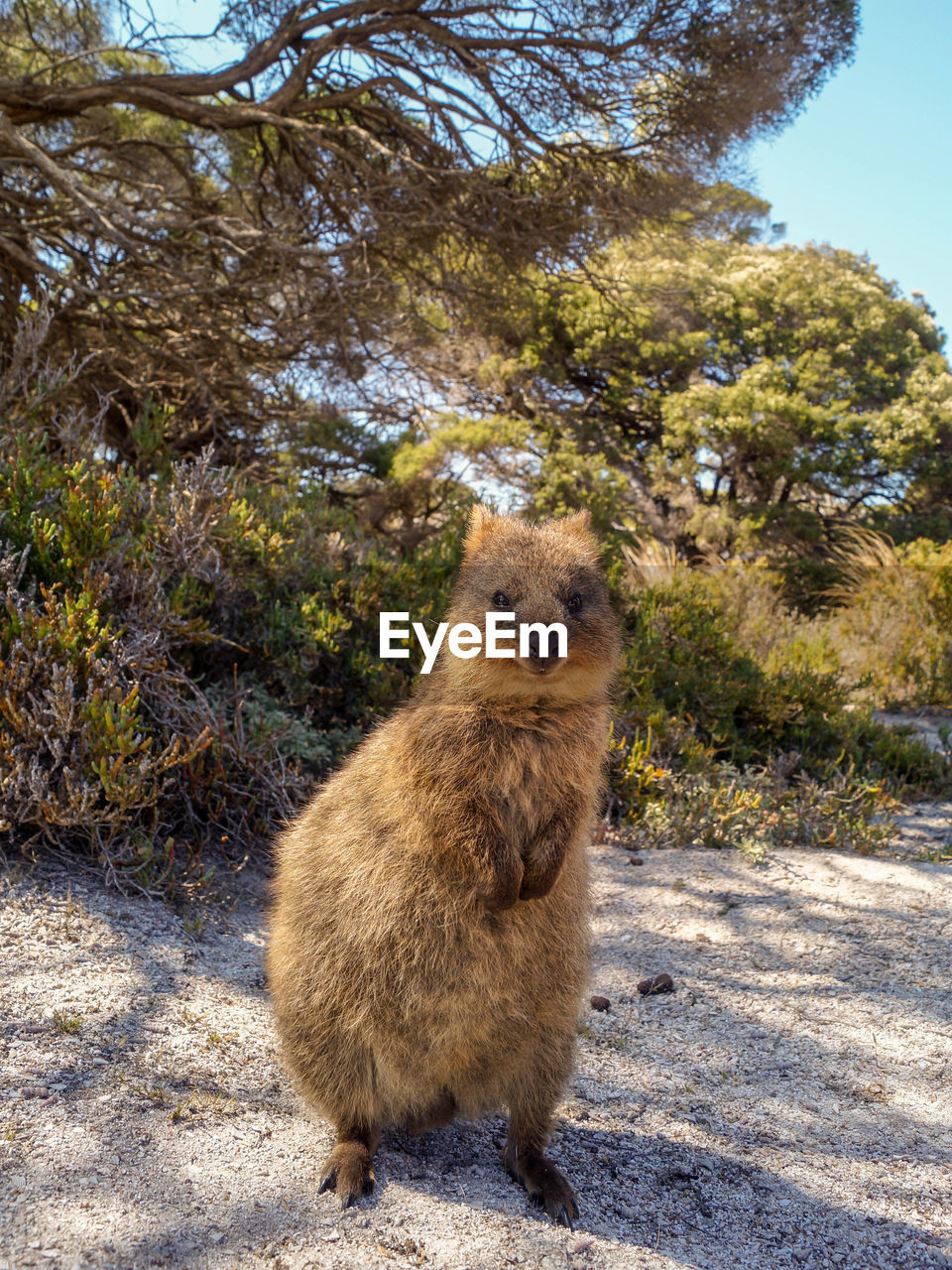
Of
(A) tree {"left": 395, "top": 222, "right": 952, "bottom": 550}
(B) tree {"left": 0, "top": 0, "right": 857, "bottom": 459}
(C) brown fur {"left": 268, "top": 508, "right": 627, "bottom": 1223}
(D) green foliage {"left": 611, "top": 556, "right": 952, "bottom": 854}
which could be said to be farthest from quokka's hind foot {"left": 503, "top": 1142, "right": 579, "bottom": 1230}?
(A) tree {"left": 395, "top": 222, "right": 952, "bottom": 550}

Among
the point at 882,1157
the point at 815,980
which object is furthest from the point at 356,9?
the point at 882,1157

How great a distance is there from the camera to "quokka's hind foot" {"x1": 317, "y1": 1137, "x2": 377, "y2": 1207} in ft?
7.02

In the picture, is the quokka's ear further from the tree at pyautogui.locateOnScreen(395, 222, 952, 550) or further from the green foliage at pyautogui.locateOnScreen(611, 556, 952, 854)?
the tree at pyautogui.locateOnScreen(395, 222, 952, 550)

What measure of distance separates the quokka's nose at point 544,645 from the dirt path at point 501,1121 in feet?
4.35

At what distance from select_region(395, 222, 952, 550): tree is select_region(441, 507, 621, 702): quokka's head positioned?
36.6 ft

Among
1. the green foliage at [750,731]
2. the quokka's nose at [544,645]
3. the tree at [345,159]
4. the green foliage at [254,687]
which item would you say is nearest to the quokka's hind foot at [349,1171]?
the quokka's nose at [544,645]

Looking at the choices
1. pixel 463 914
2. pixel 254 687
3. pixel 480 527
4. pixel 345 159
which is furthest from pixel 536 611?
pixel 345 159

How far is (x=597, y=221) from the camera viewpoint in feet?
28.7

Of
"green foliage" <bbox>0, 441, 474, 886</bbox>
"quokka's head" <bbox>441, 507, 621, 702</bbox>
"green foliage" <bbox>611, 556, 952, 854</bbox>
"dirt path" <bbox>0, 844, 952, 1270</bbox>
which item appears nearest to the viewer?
"dirt path" <bbox>0, 844, 952, 1270</bbox>

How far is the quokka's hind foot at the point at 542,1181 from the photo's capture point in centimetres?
217

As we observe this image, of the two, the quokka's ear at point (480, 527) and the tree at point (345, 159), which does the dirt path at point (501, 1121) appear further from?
the tree at point (345, 159)

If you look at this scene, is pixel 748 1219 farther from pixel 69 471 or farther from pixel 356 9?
pixel 356 9

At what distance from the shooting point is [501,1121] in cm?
268

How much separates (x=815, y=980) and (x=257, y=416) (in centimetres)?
778
